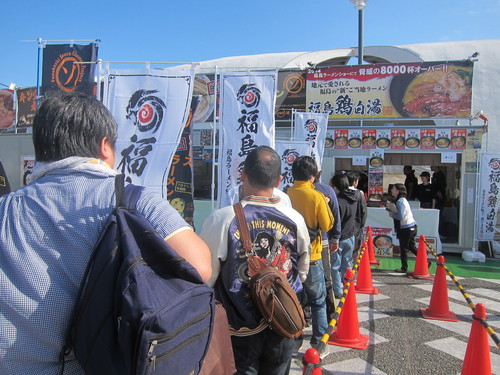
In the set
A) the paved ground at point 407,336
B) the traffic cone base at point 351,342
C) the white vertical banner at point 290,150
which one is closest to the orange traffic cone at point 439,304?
the paved ground at point 407,336

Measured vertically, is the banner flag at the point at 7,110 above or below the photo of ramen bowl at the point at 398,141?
above

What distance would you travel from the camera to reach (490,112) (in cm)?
1673

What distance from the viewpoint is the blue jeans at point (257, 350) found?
7.14 ft

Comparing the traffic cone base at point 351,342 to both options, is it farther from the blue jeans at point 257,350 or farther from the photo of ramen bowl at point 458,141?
the photo of ramen bowl at point 458,141

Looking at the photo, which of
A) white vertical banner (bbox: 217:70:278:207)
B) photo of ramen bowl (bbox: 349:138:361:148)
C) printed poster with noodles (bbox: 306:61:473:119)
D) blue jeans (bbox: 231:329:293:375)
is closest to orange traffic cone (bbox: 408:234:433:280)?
photo of ramen bowl (bbox: 349:138:361:148)

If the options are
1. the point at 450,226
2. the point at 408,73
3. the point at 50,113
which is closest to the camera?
the point at 50,113

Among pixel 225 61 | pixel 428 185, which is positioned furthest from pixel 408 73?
pixel 225 61

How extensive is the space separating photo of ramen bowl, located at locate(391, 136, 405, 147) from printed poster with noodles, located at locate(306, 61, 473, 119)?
0.95 meters

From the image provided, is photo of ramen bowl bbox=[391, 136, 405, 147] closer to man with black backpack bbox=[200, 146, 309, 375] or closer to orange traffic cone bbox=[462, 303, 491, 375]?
orange traffic cone bbox=[462, 303, 491, 375]

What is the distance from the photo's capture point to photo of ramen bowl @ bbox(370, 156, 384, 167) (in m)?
10.3

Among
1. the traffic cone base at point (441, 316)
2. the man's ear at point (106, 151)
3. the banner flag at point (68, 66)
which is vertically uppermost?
the banner flag at point (68, 66)

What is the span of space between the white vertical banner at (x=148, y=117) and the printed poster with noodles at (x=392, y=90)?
7.59 metres

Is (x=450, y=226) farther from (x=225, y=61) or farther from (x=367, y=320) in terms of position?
(x=225, y=61)

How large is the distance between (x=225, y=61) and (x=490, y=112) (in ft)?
44.1
